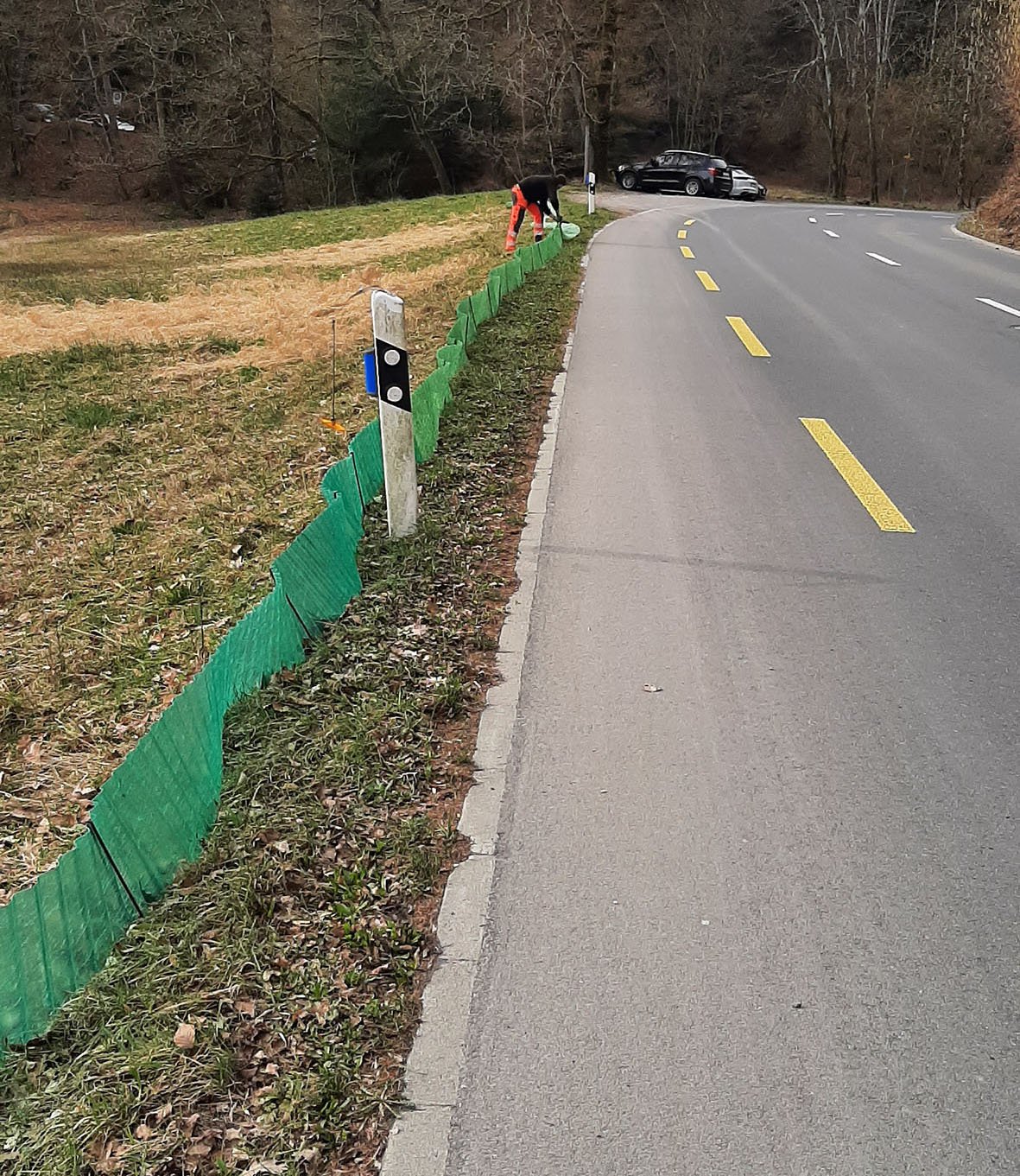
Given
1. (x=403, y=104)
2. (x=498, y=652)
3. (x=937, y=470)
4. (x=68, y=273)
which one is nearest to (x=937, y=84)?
(x=403, y=104)

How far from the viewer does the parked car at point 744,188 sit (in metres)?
44.2

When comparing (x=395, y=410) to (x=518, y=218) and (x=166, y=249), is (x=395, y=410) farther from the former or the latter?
(x=166, y=249)

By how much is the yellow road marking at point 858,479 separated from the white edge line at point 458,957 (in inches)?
106

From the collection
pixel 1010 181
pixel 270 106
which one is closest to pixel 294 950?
pixel 1010 181

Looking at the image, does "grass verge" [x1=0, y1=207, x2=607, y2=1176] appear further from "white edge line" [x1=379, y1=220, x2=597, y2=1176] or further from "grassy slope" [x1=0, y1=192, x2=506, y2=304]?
"grassy slope" [x1=0, y1=192, x2=506, y2=304]

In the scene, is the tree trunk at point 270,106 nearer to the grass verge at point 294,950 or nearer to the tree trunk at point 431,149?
the tree trunk at point 431,149

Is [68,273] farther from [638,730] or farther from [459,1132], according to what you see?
[459,1132]

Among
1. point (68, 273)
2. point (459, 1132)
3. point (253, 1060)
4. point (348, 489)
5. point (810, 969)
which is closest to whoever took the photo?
point (459, 1132)

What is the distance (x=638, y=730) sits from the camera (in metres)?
4.68

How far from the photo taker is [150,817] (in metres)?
3.66

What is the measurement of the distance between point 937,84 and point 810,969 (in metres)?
51.7

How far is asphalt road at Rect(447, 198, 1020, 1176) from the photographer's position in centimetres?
292

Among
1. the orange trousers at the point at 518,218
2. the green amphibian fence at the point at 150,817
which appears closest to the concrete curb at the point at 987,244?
the orange trousers at the point at 518,218

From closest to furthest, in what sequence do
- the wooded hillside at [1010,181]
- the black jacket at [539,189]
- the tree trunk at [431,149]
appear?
the black jacket at [539,189]
the wooded hillside at [1010,181]
the tree trunk at [431,149]
